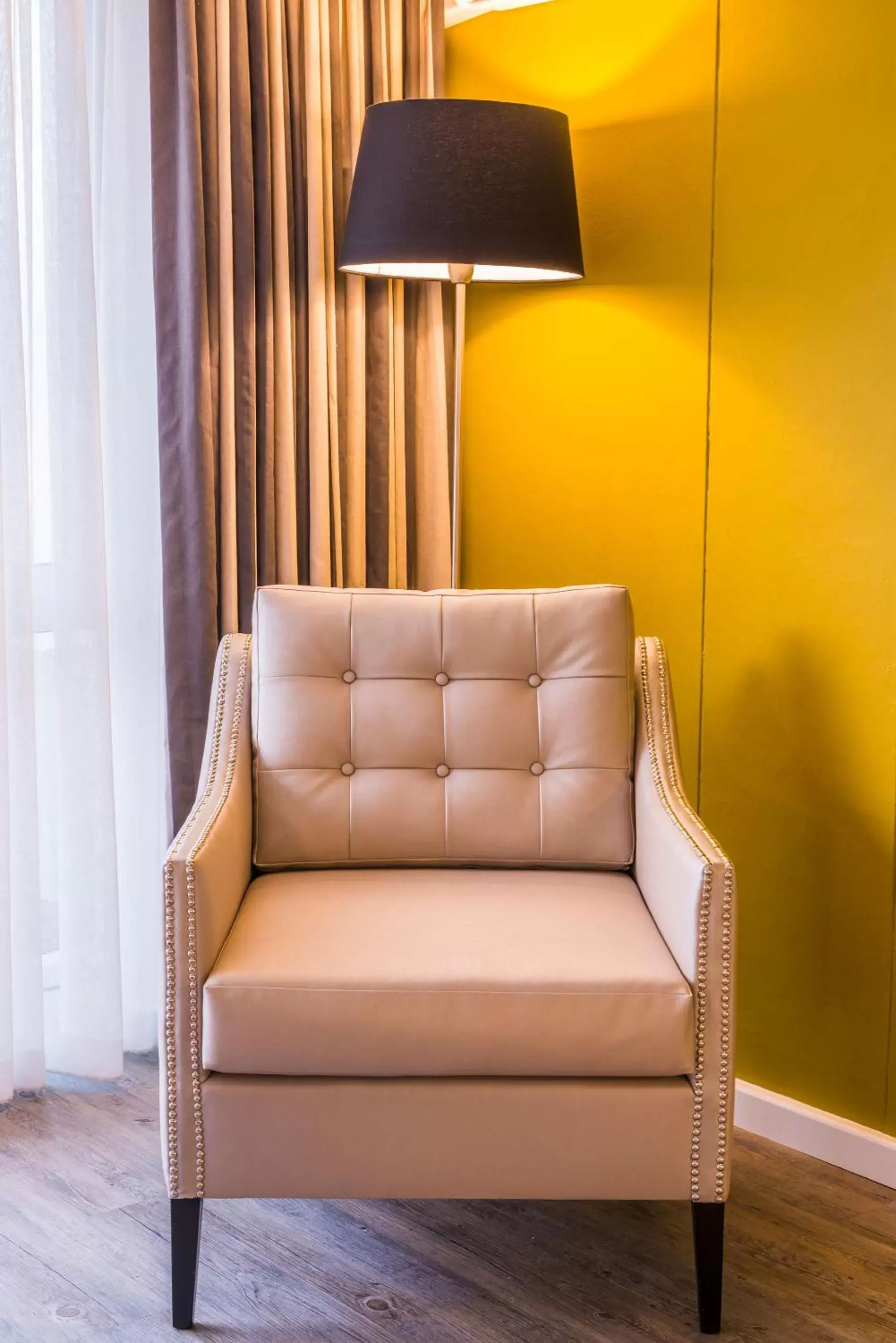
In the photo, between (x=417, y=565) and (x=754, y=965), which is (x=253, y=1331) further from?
(x=417, y=565)

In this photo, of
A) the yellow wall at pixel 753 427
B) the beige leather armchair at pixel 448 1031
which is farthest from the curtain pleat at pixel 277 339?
the beige leather armchair at pixel 448 1031

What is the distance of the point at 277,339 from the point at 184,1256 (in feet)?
5.40

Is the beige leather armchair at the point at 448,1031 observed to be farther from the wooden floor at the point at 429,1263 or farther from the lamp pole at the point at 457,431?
the lamp pole at the point at 457,431

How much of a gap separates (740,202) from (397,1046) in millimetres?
1579

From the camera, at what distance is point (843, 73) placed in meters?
2.21

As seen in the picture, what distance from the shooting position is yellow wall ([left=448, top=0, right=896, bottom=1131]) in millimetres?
2238

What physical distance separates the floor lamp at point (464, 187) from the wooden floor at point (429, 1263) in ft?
5.19

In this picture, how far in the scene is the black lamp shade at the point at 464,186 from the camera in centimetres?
231

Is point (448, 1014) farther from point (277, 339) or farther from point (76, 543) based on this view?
point (277, 339)

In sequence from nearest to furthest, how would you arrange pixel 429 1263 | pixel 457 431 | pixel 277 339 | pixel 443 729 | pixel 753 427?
pixel 429 1263
pixel 443 729
pixel 753 427
pixel 277 339
pixel 457 431

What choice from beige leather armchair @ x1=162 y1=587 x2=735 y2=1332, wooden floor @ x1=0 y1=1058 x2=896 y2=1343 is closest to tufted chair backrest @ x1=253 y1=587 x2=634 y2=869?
beige leather armchair @ x1=162 y1=587 x2=735 y2=1332

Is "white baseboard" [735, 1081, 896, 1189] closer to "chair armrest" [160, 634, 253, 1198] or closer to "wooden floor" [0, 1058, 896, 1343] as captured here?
"wooden floor" [0, 1058, 896, 1343]

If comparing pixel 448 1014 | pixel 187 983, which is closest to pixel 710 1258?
pixel 448 1014

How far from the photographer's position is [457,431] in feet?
9.20
